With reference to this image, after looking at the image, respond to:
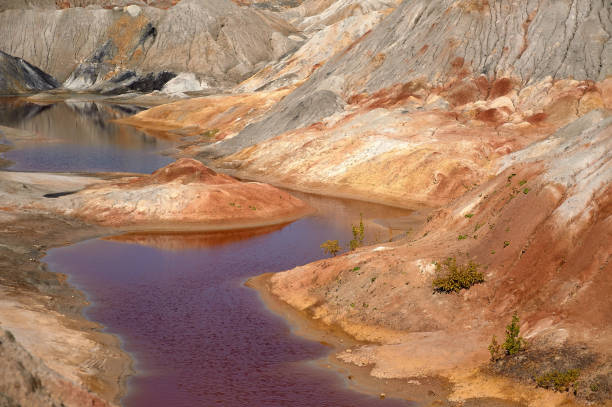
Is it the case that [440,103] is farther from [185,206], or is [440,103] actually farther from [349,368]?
[349,368]

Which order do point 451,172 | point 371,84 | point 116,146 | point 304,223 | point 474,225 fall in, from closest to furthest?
point 474,225
point 304,223
point 451,172
point 371,84
point 116,146

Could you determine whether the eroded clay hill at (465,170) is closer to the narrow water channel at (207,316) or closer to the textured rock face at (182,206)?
the narrow water channel at (207,316)

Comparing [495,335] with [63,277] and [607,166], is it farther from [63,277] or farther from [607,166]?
[63,277]

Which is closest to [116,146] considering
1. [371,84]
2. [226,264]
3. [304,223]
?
[371,84]

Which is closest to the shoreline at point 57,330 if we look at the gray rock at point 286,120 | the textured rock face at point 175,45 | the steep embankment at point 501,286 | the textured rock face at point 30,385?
the textured rock face at point 30,385

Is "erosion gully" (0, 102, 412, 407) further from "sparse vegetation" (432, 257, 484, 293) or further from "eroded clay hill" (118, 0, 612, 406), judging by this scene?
"sparse vegetation" (432, 257, 484, 293)
